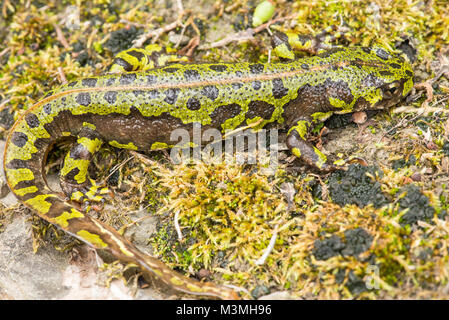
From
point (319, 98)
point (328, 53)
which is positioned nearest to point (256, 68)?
point (319, 98)

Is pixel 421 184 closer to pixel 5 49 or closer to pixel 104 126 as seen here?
pixel 104 126

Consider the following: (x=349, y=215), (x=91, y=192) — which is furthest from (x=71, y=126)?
(x=349, y=215)

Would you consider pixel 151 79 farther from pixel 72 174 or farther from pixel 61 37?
pixel 61 37

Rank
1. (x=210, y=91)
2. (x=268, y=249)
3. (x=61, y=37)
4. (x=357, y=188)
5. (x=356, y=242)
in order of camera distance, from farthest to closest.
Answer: (x=61, y=37) → (x=210, y=91) → (x=357, y=188) → (x=268, y=249) → (x=356, y=242)

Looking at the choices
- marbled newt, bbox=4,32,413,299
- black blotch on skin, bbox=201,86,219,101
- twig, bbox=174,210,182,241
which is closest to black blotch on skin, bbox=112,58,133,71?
marbled newt, bbox=4,32,413,299

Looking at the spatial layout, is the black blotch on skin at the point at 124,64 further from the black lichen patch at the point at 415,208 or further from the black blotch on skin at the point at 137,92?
the black lichen patch at the point at 415,208

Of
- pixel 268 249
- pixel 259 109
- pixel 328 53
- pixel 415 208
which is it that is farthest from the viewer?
pixel 328 53

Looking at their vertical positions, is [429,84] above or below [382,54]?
below

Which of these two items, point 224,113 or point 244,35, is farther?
point 244,35

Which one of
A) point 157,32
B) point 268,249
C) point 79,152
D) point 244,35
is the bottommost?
point 268,249
